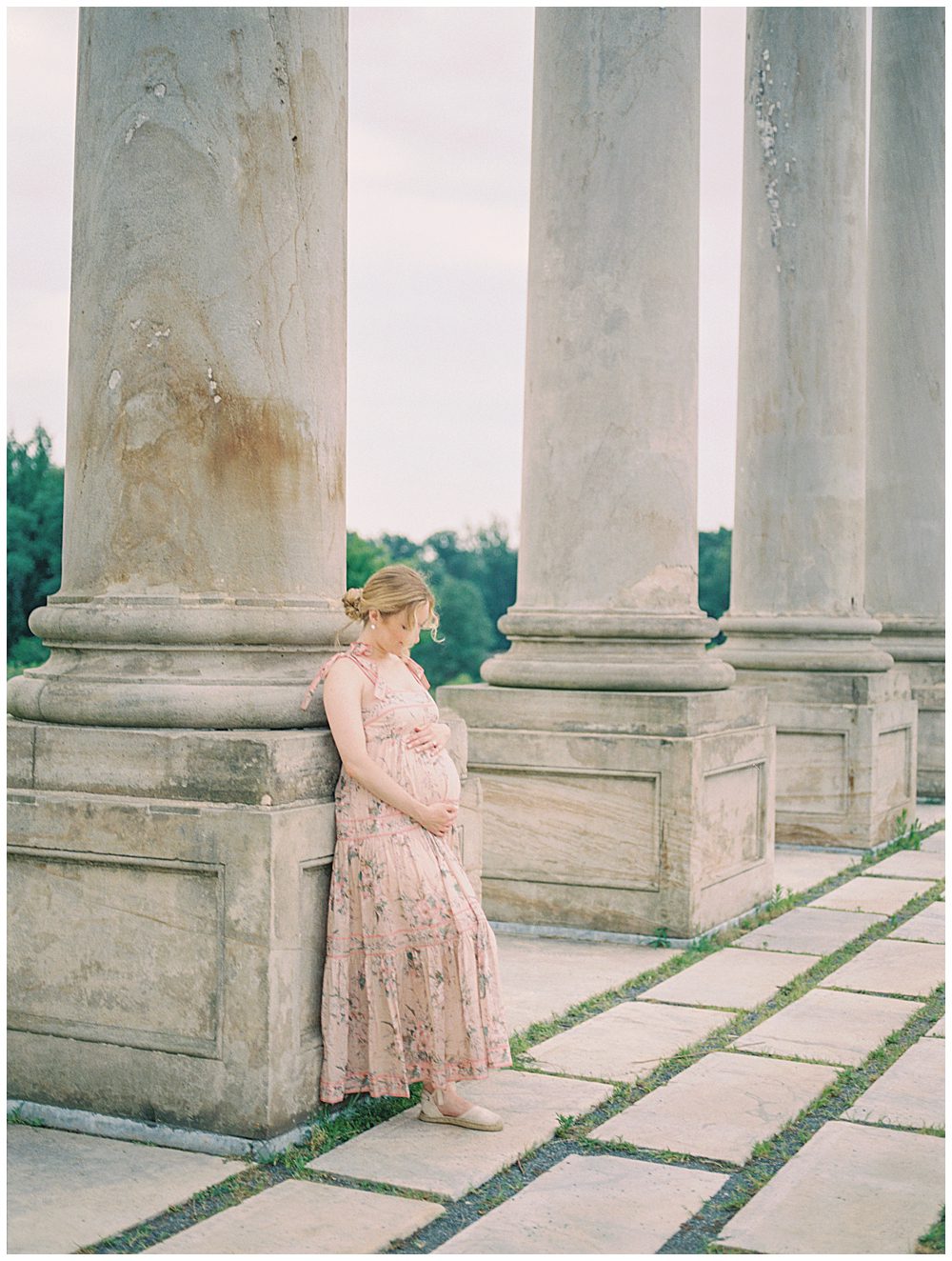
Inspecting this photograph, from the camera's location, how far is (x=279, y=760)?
1252 centimetres

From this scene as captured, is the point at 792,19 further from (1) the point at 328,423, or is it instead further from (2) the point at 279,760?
(2) the point at 279,760

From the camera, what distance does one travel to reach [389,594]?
43.3ft

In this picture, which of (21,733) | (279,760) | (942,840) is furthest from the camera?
(942,840)

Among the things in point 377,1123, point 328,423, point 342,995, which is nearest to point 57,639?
point 328,423

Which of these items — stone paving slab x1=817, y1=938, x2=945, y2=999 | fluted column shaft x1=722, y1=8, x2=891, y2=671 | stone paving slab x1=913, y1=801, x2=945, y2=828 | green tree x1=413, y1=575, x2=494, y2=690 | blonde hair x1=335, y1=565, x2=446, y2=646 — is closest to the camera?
blonde hair x1=335, y1=565, x2=446, y2=646

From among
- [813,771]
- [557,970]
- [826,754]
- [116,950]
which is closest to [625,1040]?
[557,970]

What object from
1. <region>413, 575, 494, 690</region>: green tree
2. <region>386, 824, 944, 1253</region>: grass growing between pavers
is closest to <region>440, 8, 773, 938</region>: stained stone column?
<region>386, 824, 944, 1253</region>: grass growing between pavers

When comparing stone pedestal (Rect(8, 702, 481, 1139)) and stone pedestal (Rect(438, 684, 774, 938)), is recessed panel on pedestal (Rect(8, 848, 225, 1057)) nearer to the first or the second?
stone pedestal (Rect(8, 702, 481, 1139))

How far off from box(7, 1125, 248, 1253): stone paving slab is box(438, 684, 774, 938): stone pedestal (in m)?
9.83

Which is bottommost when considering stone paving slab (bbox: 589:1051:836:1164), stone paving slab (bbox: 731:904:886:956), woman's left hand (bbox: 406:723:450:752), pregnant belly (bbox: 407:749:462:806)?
stone paving slab (bbox: 731:904:886:956)

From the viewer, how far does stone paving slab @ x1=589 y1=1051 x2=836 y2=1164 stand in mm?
12797

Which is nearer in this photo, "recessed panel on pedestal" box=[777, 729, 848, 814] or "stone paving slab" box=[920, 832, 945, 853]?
"recessed panel on pedestal" box=[777, 729, 848, 814]

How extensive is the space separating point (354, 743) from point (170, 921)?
2.15 metres

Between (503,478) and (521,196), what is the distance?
57.7 metres
